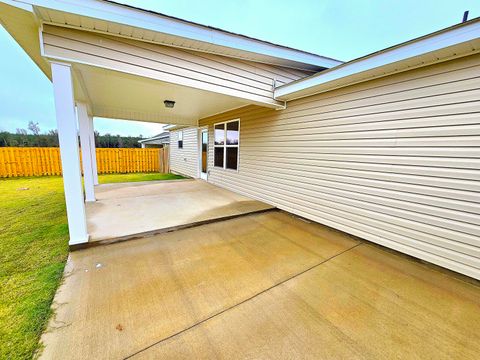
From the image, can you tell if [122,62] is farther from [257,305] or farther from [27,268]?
[257,305]

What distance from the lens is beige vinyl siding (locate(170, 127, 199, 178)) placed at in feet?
29.9

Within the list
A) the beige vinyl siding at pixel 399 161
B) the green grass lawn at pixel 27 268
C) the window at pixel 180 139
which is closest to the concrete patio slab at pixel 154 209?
the green grass lawn at pixel 27 268

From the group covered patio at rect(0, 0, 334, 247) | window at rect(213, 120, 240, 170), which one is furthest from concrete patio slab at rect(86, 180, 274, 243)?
window at rect(213, 120, 240, 170)

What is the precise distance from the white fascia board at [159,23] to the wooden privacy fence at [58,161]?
32.4ft

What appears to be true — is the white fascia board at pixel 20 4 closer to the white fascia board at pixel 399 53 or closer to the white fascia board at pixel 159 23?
the white fascia board at pixel 159 23

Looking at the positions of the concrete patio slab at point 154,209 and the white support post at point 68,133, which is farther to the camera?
the concrete patio slab at point 154,209

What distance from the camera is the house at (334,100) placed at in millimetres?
2291

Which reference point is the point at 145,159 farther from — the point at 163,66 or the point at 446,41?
the point at 446,41

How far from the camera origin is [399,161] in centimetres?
282

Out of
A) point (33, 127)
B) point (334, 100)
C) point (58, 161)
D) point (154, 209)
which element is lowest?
point (154, 209)

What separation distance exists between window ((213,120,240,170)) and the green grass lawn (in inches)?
174

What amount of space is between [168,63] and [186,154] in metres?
7.20

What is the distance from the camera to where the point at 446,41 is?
2146 mm

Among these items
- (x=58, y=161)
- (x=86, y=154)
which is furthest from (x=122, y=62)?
(x=58, y=161)
